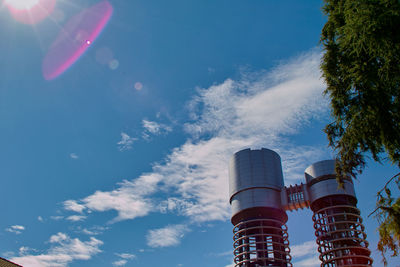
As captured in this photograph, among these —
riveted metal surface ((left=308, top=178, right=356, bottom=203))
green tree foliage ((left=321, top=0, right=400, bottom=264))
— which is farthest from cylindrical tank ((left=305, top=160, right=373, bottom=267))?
green tree foliage ((left=321, top=0, right=400, bottom=264))

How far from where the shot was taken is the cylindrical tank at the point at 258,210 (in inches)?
4589

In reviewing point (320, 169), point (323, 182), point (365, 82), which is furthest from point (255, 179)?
point (365, 82)

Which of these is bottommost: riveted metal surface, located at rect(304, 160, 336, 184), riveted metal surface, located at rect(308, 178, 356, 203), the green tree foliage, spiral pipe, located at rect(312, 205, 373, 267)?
the green tree foliage

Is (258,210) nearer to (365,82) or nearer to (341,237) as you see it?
(341,237)

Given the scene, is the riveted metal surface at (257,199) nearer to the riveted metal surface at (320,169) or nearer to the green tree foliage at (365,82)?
the riveted metal surface at (320,169)

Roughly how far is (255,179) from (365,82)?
103456 mm

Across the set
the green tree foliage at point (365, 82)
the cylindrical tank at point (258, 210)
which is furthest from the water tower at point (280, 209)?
the green tree foliage at point (365, 82)

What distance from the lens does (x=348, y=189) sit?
116188 millimetres

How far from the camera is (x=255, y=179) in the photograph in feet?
404

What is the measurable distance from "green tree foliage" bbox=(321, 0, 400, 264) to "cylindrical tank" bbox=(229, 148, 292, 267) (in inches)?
3847

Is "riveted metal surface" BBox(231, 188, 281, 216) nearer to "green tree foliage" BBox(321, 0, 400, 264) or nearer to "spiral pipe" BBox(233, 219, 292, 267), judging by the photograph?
"spiral pipe" BBox(233, 219, 292, 267)

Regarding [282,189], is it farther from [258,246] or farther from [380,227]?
[380,227]

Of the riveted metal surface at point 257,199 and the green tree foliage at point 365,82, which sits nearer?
the green tree foliage at point 365,82

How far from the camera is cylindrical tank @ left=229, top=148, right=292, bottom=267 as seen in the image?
116562mm
